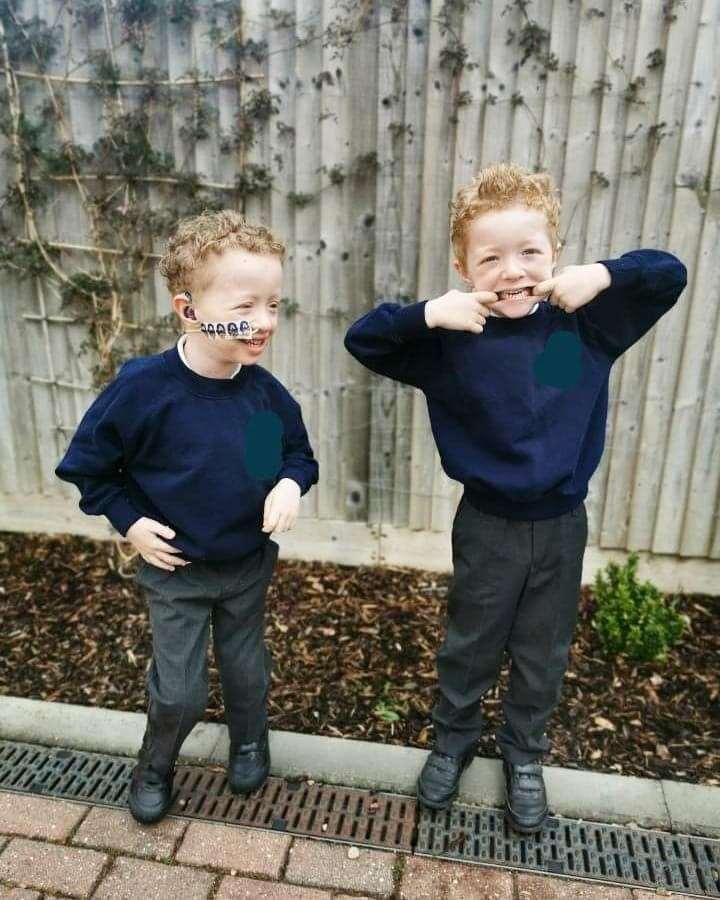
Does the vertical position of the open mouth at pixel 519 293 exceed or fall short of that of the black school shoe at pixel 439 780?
it exceeds it

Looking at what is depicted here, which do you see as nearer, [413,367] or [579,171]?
[413,367]

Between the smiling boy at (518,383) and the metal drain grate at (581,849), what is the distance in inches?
3.6

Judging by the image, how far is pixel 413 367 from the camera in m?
2.19

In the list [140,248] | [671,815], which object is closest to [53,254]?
[140,248]

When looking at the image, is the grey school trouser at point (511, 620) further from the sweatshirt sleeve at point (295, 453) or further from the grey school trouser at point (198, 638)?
the grey school trouser at point (198, 638)

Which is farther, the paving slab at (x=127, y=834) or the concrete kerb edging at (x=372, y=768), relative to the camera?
the concrete kerb edging at (x=372, y=768)

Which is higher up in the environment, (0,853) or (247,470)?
(247,470)

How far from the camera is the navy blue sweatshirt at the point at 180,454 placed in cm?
210

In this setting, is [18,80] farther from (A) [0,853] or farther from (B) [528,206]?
(A) [0,853]

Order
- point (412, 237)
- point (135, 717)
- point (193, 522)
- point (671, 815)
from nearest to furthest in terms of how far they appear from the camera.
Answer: point (193, 522)
point (671, 815)
point (135, 717)
point (412, 237)

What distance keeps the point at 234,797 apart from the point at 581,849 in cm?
112

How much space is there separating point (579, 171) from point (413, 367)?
5.59 feet

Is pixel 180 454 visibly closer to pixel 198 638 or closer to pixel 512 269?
pixel 198 638

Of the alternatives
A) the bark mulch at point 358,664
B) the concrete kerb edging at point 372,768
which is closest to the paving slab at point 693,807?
the concrete kerb edging at point 372,768
